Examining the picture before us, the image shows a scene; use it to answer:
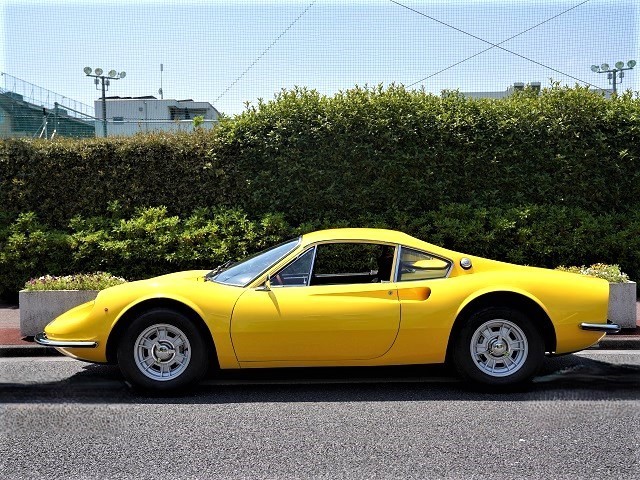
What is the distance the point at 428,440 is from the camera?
4.36 m

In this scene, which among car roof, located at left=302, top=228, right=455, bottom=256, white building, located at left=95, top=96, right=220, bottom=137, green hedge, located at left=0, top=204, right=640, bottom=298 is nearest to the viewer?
car roof, located at left=302, top=228, right=455, bottom=256

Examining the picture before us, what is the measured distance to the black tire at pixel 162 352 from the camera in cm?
543

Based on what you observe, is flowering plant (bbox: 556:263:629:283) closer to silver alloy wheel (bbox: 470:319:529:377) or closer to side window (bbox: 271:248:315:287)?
silver alloy wheel (bbox: 470:319:529:377)

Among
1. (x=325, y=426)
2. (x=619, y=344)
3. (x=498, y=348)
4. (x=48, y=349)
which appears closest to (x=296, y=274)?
(x=325, y=426)

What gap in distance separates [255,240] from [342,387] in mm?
4419

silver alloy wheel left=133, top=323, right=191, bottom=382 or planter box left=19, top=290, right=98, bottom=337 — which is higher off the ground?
planter box left=19, top=290, right=98, bottom=337

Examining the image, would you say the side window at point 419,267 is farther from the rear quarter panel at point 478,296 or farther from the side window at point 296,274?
the side window at point 296,274

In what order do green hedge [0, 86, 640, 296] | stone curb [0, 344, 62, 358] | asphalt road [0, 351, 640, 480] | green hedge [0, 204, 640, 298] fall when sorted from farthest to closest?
green hedge [0, 86, 640, 296] < green hedge [0, 204, 640, 298] < stone curb [0, 344, 62, 358] < asphalt road [0, 351, 640, 480]

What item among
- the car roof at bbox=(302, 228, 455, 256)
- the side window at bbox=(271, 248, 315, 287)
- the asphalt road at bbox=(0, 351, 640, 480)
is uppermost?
the car roof at bbox=(302, 228, 455, 256)

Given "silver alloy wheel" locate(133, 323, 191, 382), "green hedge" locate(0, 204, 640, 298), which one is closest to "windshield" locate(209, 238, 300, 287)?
"silver alloy wheel" locate(133, 323, 191, 382)

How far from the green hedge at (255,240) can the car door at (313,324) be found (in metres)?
4.25

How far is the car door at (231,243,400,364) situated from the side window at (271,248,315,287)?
0.10 m

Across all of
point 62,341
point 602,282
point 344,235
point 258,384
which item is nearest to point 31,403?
point 62,341

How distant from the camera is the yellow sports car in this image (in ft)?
17.8
